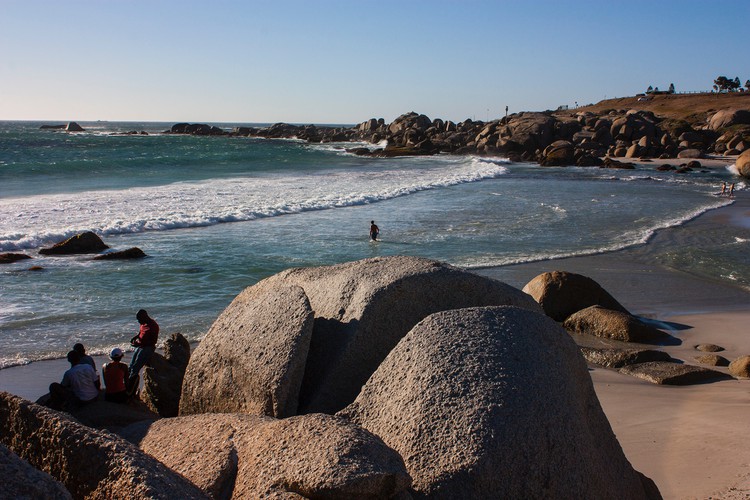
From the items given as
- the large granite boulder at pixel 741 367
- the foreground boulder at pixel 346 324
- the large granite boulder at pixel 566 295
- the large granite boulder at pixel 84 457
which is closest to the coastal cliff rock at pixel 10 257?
the large granite boulder at pixel 566 295

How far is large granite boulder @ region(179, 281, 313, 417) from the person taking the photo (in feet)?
18.3

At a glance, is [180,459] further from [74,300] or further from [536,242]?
[536,242]

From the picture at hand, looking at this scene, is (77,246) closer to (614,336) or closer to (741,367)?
(614,336)

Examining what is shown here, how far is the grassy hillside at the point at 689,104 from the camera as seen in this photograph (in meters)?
91.1

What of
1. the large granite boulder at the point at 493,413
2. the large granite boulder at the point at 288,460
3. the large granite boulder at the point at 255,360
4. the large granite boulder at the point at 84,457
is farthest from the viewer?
the large granite boulder at the point at 255,360

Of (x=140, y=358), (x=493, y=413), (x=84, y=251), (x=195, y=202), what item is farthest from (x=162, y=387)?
(x=195, y=202)

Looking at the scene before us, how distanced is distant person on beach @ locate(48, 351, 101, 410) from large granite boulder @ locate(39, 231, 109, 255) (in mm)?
13637

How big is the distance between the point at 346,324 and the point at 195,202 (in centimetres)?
2806

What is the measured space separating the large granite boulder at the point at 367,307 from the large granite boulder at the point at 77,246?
15.5 meters

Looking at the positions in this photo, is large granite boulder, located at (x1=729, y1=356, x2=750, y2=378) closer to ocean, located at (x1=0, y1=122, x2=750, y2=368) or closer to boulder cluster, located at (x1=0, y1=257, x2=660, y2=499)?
boulder cluster, located at (x1=0, y1=257, x2=660, y2=499)

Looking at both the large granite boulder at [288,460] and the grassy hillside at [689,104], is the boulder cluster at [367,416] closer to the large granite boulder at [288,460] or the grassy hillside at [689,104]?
the large granite boulder at [288,460]

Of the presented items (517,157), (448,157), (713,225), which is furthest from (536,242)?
(448,157)

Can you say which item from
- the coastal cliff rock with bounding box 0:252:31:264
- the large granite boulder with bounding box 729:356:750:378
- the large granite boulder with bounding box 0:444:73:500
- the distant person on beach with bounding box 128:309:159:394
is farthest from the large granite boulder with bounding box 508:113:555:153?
the large granite boulder with bounding box 0:444:73:500

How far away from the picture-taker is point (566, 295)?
1357 centimetres
